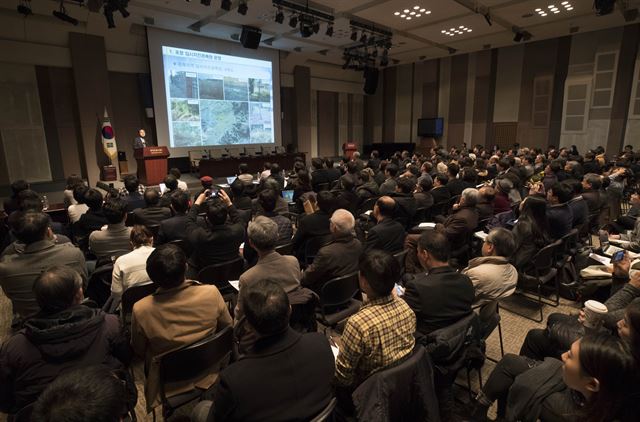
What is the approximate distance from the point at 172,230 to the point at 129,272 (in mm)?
959

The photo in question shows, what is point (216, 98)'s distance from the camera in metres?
10.9

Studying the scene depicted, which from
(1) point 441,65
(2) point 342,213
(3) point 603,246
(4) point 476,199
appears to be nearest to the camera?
(2) point 342,213

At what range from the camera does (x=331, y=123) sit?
53.9ft

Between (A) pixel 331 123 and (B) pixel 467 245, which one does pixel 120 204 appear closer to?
(B) pixel 467 245

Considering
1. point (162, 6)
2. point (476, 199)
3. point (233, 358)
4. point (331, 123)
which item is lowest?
point (233, 358)

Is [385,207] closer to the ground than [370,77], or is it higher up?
closer to the ground

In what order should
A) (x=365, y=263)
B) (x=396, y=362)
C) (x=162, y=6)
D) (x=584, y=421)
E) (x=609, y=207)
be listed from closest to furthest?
(x=584, y=421)
(x=396, y=362)
(x=365, y=263)
(x=609, y=207)
(x=162, y=6)

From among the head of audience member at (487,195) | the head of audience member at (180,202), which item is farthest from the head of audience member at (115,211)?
the head of audience member at (487,195)

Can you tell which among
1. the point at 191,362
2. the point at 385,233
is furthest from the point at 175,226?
the point at 385,233

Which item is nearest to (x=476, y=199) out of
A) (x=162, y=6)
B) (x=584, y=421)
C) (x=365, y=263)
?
(x=365, y=263)

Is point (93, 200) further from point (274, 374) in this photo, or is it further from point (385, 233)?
point (274, 374)

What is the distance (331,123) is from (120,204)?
14.0 meters

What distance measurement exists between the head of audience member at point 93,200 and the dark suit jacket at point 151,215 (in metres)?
0.37

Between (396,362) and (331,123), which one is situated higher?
(331,123)
